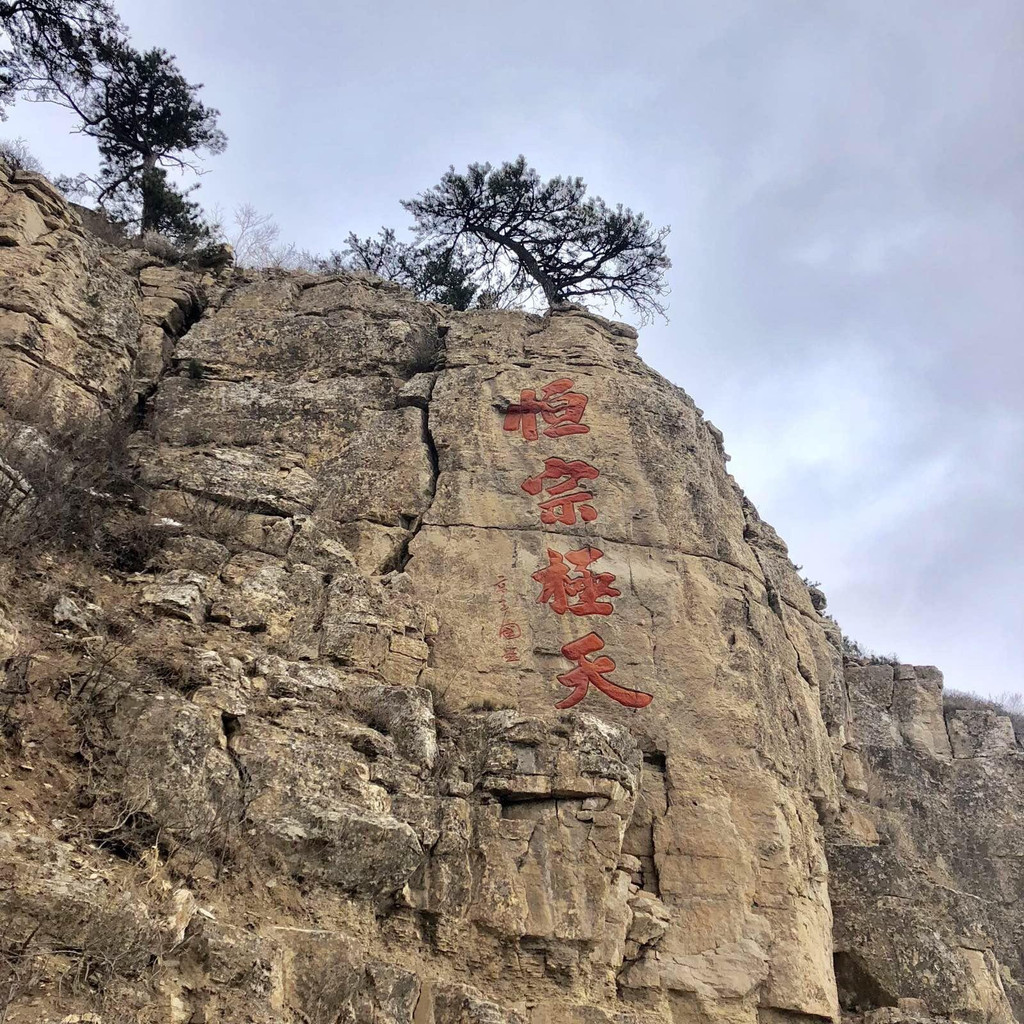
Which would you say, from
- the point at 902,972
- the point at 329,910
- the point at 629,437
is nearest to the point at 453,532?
the point at 629,437

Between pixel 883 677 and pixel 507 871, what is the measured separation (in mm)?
10192

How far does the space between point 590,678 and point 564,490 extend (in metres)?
2.31

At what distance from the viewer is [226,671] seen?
7.44 meters

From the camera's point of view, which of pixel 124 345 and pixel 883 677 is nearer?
pixel 124 345

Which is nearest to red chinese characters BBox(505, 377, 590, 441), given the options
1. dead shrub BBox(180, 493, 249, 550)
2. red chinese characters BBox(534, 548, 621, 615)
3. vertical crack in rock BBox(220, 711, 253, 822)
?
red chinese characters BBox(534, 548, 621, 615)

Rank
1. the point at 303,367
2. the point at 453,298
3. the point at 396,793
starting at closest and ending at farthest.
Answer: the point at 396,793, the point at 303,367, the point at 453,298

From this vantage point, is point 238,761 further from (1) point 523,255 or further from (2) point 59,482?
(1) point 523,255

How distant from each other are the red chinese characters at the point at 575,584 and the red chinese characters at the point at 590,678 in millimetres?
366

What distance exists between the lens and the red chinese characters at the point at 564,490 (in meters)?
→ 10.3

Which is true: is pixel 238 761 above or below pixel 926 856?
below

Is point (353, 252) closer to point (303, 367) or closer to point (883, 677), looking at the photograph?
point (303, 367)

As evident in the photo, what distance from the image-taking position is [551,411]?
1124 cm

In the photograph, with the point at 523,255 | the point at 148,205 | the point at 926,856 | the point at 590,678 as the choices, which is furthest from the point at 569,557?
the point at 148,205

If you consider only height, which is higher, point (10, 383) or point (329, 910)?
point (10, 383)
